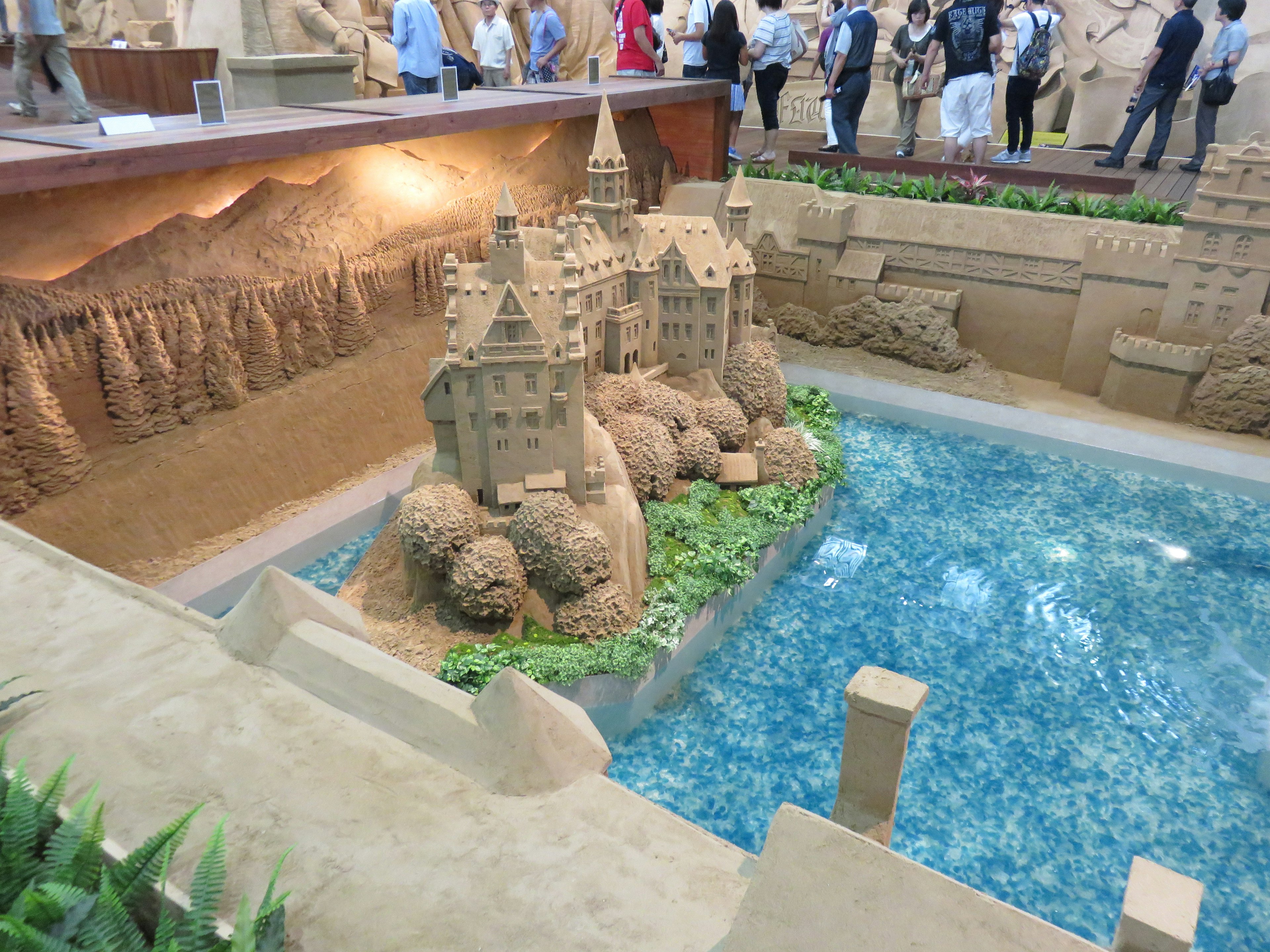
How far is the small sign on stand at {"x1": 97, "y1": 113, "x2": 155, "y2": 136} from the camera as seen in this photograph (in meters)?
9.58

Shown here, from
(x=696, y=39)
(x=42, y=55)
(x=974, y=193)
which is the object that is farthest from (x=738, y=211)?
(x=42, y=55)

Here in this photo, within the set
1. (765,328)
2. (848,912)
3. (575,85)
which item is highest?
(575,85)

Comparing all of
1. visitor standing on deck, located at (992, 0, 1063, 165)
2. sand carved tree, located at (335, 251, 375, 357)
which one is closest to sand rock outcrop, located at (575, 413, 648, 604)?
sand carved tree, located at (335, 251, 375, 357)

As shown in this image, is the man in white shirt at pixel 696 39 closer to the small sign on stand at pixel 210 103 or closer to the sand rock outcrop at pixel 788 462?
the sand rock outcrop at pixel 788 462

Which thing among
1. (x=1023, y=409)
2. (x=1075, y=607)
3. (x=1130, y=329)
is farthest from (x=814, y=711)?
(x=1130, y=329)

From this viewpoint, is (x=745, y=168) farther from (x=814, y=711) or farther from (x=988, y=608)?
(x=814, y=711)

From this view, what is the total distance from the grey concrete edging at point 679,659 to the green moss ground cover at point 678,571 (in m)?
0.11

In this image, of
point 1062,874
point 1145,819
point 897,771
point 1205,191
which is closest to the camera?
point 897,771

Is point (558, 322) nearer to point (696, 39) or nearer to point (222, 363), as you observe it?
point (222, 363)

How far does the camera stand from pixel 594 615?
31.4 feet

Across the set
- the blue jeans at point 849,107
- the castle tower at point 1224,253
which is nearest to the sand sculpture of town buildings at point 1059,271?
the castle tower at point 1224,253

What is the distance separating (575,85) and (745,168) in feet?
13.5

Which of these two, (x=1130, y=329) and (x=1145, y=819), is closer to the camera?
(x=1145, y=819)

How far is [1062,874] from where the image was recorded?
7.70 metres
